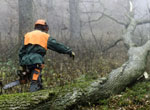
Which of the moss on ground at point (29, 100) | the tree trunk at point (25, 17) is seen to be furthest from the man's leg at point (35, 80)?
the tree trunk at point (25, 17)

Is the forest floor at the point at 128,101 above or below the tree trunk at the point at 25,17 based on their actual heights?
below

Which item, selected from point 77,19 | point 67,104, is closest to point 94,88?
point 67,104

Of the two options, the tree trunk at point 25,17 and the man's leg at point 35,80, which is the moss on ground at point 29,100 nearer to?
the man's leg at point 35,80

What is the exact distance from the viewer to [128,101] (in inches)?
161

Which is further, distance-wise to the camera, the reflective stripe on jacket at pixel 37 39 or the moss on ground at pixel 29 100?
the reflective stripe on jacket at pixel 37 39

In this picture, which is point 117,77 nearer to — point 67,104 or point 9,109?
point 67,104

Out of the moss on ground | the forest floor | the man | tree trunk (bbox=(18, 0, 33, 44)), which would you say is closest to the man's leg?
the man

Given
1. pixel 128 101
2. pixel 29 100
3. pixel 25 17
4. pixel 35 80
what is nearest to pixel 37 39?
pixel 35 80

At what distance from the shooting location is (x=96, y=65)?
7.17m

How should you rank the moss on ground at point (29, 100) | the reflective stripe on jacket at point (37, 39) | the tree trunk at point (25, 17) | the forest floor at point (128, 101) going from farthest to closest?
the tree trunk at point (25, 17), the reflective stripe on jacket at point (37, 39), the forest floor at point (128, 101), the moss on ground at point (29, 100)

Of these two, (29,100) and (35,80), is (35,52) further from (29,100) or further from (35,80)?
(29,100)

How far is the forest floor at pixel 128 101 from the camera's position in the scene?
12.7 feet

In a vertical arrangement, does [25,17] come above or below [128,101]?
above

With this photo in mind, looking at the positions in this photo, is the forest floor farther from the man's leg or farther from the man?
the man
